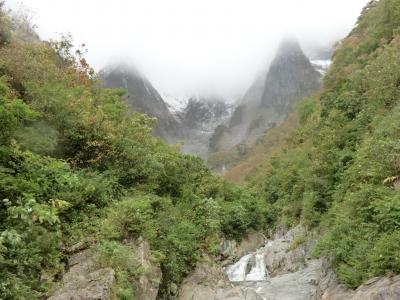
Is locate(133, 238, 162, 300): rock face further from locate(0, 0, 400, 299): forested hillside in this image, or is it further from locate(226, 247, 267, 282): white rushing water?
locate(226, 247, 267, 282): white rushing water

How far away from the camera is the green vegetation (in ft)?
43.5

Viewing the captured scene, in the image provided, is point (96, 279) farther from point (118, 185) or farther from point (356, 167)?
point (356, 167)

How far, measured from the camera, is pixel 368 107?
2444 cm

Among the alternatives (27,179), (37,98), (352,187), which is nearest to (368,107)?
(352,187)

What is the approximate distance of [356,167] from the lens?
774 inches

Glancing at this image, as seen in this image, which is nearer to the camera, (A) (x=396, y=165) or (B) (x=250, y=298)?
(A) (x=396, y=165)

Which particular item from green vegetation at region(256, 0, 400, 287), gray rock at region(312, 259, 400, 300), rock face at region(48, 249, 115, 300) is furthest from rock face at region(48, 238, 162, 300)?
green vegetation at region(256, 0, 400, 287)

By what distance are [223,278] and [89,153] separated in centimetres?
719

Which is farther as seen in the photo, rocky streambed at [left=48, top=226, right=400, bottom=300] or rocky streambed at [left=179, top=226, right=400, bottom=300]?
rocky streambed at [left=179, top=226, right=400, bottom=300]

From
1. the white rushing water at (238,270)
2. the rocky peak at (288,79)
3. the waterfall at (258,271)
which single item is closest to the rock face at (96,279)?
the waterfall at (258,271)

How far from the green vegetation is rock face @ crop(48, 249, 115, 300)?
23.4ft

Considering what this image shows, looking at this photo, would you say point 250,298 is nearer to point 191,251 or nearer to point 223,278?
point 223,278

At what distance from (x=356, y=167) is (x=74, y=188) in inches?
489

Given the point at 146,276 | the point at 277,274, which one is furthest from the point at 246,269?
the point at 146,276
